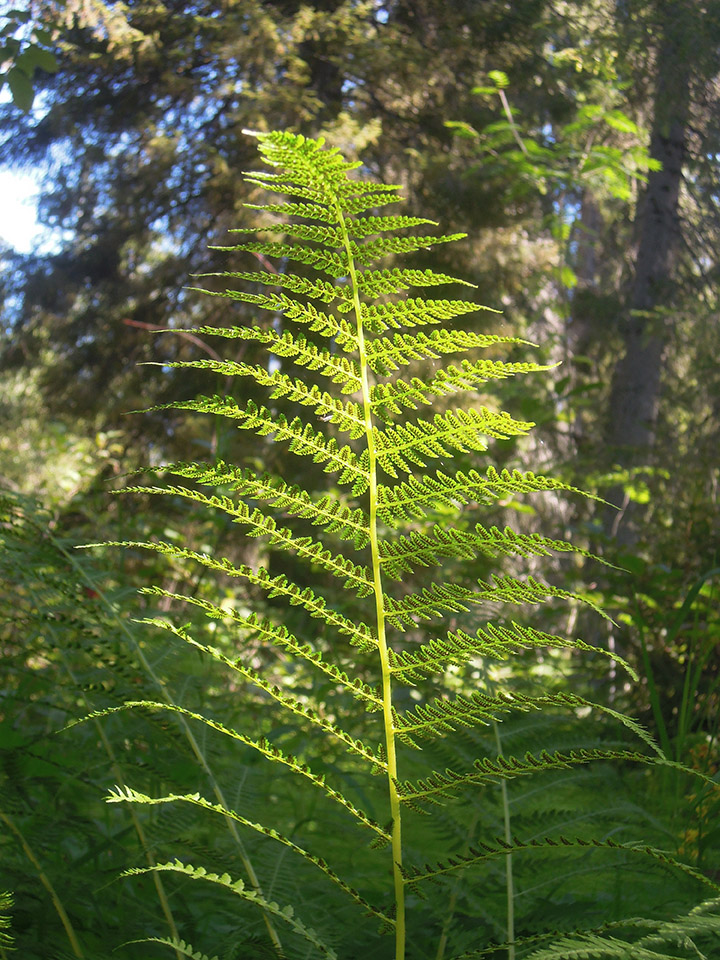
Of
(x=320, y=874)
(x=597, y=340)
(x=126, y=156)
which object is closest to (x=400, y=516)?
(x=320, y=874)

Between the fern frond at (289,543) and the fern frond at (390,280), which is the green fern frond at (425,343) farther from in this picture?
the fern frond at (289,543)

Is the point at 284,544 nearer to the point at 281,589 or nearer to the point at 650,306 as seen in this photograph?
the point at 281,589

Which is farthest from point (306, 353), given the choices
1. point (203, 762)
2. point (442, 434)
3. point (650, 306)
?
point (650, 306)

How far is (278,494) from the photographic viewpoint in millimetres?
673

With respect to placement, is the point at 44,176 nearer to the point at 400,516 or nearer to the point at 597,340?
the point at 597,340

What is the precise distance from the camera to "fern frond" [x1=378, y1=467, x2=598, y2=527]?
66cm

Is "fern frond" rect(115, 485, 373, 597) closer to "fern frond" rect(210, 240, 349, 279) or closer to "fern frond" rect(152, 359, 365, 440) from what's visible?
"fern frond" rect(152, 359, 365, 440)

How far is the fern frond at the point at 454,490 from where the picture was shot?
66 cm

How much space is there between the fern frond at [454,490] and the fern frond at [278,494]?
0.03 metres

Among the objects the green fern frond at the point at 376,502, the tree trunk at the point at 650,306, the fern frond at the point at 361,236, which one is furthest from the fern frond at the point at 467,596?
the tree trunk at the point at 650,306

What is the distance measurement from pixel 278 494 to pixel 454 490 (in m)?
0.15

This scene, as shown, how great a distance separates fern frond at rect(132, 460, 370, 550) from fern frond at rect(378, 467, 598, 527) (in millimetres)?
29

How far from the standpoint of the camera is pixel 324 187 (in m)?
0.76

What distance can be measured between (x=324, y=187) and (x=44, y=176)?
20.7 ft
